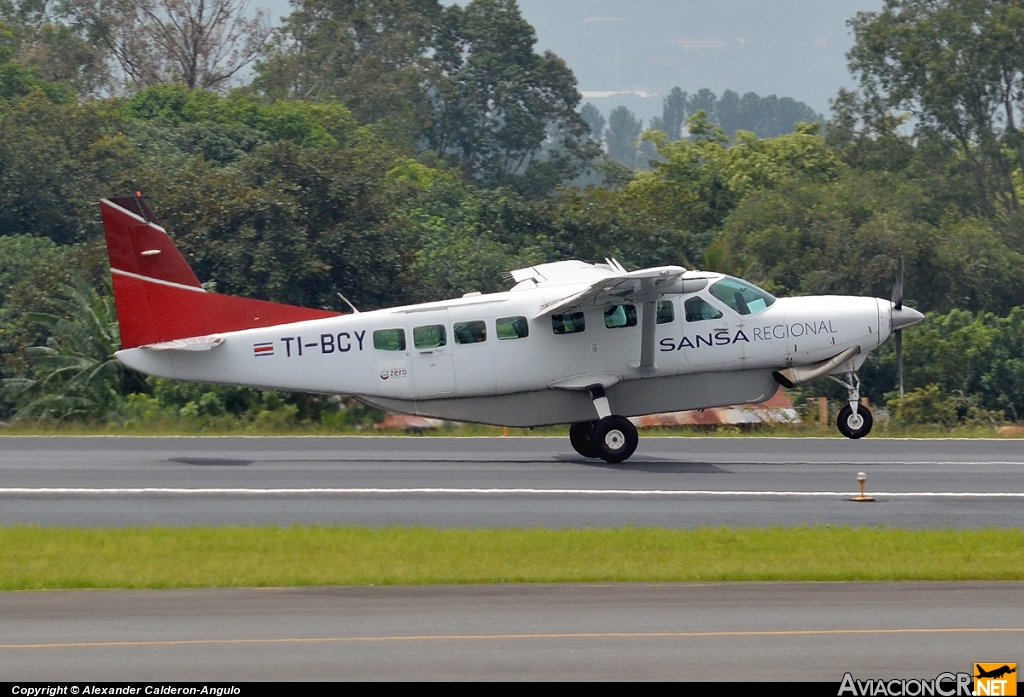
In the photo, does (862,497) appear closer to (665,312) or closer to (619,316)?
(665,312)

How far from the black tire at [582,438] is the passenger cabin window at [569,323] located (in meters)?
1.58

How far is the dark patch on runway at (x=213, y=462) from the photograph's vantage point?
19859 mm

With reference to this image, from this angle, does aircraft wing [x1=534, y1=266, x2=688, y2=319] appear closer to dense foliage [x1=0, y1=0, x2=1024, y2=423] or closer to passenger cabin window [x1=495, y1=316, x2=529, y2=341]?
passenger cabin window [x1=495, y1=316, x2=529, y2=341]

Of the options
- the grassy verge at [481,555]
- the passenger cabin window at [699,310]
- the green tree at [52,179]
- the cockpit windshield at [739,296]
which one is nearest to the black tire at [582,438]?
the passenger cabin window at [699,310]

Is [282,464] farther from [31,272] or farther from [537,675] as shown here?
[31,272]

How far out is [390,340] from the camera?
67.1ft

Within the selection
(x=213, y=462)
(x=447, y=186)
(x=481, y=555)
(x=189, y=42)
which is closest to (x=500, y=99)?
(x=189, y=42)

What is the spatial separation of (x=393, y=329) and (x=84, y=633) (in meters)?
11.0

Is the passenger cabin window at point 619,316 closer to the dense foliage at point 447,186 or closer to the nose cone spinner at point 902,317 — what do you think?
the nose cone spinner at point 902,317

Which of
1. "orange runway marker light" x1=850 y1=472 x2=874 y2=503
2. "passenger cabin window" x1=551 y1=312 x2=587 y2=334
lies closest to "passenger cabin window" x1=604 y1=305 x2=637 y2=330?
"passenger cabin window" x1=551 y1=312 x2=587 y2=334

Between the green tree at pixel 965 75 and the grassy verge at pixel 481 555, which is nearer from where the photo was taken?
the grassy verge at pixel 481 555

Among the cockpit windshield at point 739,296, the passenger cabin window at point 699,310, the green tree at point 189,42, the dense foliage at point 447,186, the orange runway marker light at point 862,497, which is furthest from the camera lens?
the green tree at point 189,42

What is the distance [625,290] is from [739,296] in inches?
89.2

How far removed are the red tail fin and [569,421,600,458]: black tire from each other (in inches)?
177
